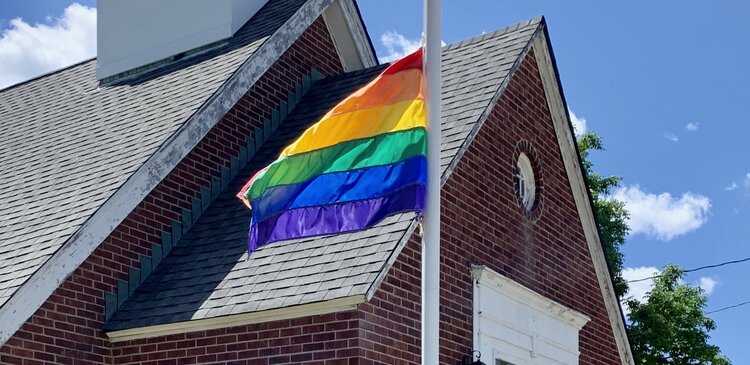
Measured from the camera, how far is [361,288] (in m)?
9.60

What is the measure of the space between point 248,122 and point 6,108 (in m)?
4.30

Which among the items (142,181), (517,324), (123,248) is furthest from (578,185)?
(123,248)

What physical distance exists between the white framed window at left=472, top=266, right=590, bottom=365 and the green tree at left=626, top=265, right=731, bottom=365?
36.1ft

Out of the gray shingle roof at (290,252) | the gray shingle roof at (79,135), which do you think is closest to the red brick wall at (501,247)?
the gray shingle roof at (290,252)

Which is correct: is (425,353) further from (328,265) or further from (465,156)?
(465,156)

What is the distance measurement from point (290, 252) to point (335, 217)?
301 cm

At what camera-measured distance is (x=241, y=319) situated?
10.3 metres

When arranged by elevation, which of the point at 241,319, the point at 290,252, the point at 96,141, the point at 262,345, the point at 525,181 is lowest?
the point at 262,345

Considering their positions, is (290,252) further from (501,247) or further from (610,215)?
(610,215)

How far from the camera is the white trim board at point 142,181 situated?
10.4 m

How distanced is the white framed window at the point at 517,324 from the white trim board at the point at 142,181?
313 centimetres

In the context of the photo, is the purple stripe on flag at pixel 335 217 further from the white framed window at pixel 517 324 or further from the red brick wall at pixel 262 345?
the white framed window at pixel 517 324

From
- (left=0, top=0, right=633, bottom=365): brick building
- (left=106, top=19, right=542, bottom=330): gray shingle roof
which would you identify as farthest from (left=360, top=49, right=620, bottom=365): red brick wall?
(left=106, top=19, right=542, bottom=330): gray shingle roof

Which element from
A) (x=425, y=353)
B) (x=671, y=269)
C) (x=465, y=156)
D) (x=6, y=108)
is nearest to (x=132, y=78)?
(x=6, y=108)
